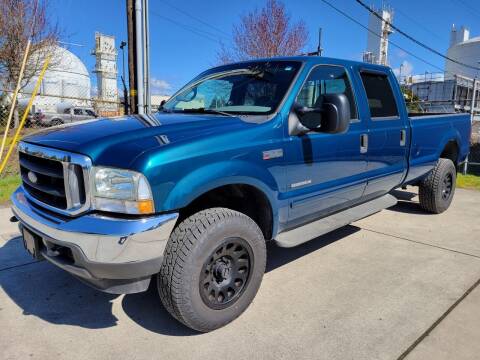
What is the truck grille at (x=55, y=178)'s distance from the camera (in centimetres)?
227

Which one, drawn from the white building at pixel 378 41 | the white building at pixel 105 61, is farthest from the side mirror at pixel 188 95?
the white building at pixel 378 41

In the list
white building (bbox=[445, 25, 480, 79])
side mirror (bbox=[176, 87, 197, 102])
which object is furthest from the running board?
white building (bbox=[445, 25, 480, 79])

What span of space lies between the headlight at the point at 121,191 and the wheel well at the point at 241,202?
0.53 meters

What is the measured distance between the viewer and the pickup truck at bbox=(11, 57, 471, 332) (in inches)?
87.3

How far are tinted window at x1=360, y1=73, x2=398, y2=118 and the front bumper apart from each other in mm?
2661

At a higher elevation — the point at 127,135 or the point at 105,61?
the point at 105,61

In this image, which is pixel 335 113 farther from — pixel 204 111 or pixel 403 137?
pixel 403 137

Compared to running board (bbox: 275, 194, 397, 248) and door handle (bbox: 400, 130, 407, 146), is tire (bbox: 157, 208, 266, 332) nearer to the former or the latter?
running board (bbox: 275, 194, 397, 248)

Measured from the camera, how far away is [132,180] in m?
2.19

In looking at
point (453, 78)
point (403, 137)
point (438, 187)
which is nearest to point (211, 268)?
point (403, 137)

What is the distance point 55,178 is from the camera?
2.48 m

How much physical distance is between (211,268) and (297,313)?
2.60 ft

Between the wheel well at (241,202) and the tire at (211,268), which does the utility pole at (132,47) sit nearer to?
the wheel well at (241,202)

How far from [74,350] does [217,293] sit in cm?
97
